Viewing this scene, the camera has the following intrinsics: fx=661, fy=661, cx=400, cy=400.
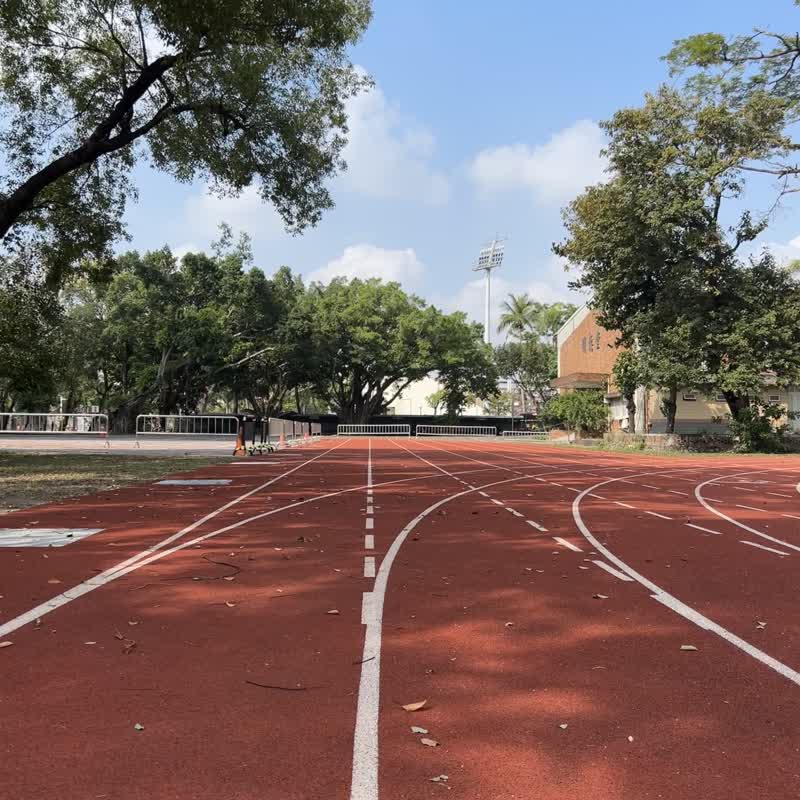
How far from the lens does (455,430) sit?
61312mm

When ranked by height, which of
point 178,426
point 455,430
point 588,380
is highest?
point 588,380

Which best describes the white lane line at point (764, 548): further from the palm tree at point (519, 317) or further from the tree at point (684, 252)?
the palm tree at point (519, 317)

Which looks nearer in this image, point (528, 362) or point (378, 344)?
point (378, 344)

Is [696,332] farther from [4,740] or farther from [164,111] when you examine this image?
[4,740]

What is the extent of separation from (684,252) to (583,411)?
42.9ft

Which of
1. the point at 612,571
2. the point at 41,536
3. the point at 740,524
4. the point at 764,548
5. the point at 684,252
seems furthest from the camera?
the point at 684,252

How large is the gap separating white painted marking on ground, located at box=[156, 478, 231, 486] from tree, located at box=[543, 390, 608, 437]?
29831 millimetres

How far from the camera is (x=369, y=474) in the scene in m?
18.3

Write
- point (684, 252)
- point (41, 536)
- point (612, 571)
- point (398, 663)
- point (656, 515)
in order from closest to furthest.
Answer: point (398, 663), point (612, 571), point (41, 536), point (656, 515), point (684, 252)

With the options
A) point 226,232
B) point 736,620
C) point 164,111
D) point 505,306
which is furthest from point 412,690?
point 505,306

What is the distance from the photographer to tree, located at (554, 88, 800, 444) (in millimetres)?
29766

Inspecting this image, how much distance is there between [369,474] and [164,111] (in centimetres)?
1043

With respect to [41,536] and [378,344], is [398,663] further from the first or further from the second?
[378,344]

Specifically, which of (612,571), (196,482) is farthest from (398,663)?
(196,482)
